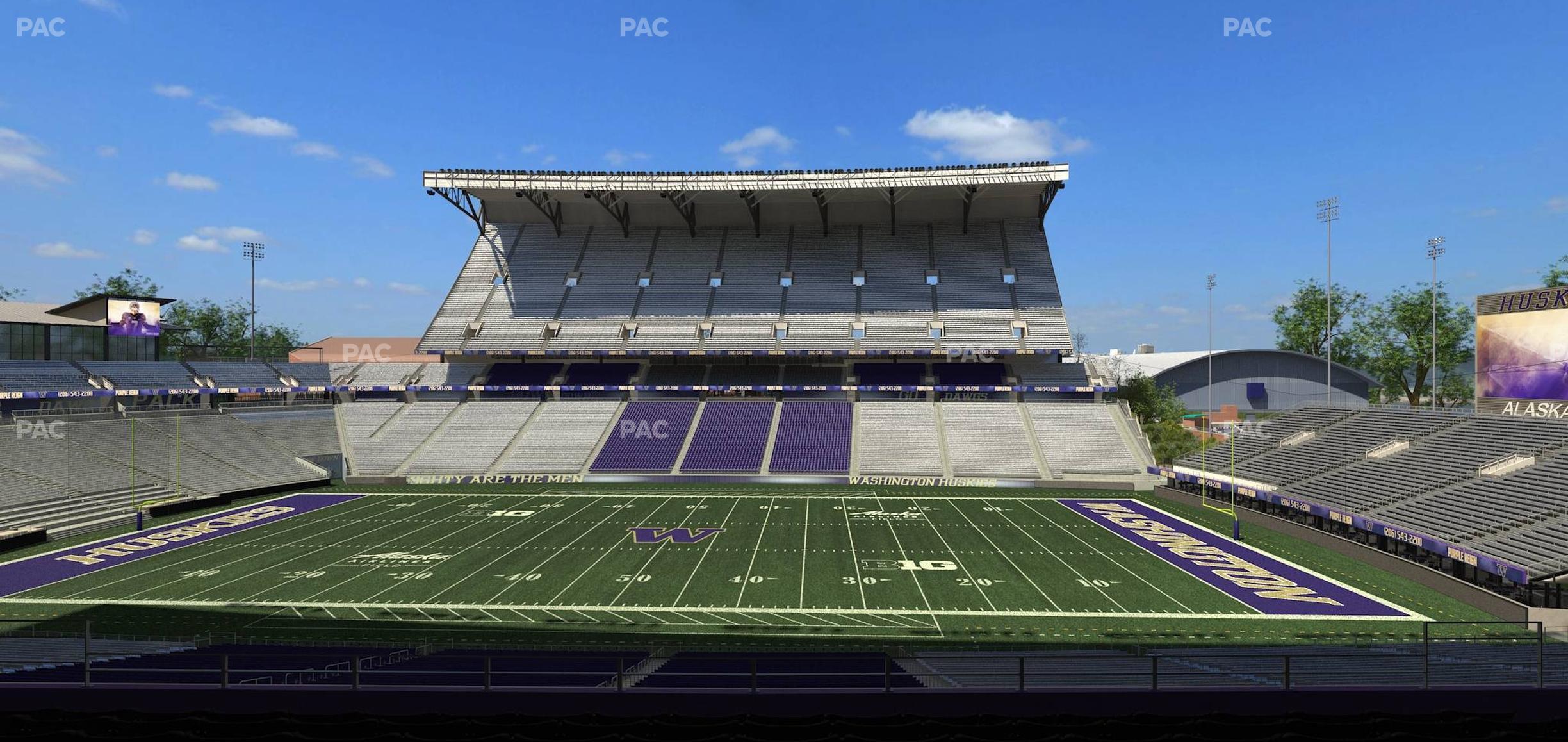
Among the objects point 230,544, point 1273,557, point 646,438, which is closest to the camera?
point 1273,557

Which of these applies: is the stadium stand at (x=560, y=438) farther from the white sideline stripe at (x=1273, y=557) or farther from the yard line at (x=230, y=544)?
the white sideline stripe at (x=1273, y=557)

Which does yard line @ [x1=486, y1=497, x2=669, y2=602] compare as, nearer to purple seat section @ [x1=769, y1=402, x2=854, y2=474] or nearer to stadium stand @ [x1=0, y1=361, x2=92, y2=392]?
purple seat section @ [x1=769, y1=402, x2=854, y2=474]

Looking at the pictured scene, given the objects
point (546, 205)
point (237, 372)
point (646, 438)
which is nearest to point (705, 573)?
point (646, 438)

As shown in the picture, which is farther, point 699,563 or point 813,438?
point 813,438

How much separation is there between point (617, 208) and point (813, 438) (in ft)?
72.4

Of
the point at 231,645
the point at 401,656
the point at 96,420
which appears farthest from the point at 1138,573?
the point at 96,420

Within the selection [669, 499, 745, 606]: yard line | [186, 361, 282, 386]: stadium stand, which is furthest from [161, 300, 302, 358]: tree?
[669, 499, 745, 606]: yard line

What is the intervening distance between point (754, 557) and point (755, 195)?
1177 inches

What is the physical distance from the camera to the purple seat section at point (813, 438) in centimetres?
3453

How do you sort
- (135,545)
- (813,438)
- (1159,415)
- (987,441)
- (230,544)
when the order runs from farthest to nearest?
(1159,415) < (813,438) < (987,441) < (230,544) < (135,545)

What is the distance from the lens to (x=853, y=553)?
813 inches

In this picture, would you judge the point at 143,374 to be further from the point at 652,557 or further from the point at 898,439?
the point at 898,439

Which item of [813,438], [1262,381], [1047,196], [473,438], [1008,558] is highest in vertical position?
[1047,196]

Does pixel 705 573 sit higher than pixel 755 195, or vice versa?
pixel 755 195
